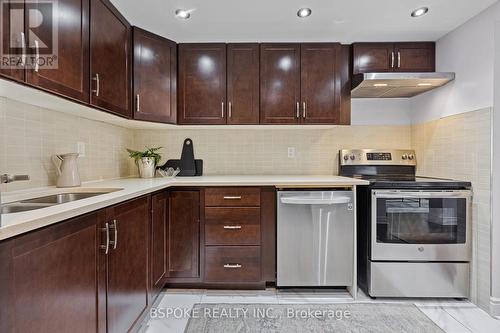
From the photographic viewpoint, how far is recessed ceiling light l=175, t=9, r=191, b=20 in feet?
6.72

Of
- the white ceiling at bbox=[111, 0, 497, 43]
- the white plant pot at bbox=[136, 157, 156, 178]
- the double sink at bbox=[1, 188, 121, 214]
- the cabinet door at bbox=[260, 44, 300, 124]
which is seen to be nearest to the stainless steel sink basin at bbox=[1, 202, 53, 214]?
the double sink at bbox=[1, 188, 121, 214]

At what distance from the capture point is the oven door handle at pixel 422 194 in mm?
2119

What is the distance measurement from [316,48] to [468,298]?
2.35m

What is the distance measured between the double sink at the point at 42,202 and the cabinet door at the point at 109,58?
0.55 meters

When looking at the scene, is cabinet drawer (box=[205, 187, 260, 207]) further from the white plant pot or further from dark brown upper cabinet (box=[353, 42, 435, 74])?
dark brown upper cabinet (box=[353, 42, 435, 74])

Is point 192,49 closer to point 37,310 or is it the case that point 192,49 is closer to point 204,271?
point 204,271

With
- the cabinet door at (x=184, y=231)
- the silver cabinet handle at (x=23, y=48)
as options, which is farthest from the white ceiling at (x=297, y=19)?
the cabinet door at (x=184, y=231)

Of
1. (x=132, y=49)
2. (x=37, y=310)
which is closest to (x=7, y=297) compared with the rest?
(x=37, y=310)

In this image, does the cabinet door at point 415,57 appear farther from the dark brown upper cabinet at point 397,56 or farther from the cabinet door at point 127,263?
the cabinet door at point 127,263

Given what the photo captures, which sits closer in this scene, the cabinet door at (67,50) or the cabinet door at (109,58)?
the cabinet door at (67,50)

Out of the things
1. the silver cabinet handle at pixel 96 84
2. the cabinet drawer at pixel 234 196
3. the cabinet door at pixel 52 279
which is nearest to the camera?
the cabinet door at pixel 52 279

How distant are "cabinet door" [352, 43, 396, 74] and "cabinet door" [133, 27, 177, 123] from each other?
1.64 m

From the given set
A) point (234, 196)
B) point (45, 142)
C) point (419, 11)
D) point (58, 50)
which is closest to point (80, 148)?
point (45, 142)

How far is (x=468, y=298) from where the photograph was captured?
7.08ft
